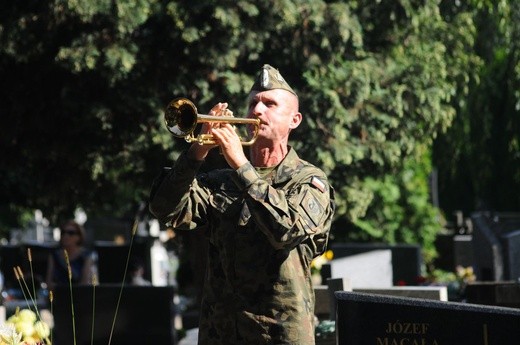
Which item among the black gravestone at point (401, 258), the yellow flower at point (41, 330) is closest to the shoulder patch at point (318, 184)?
the yellow flower at point (41, 330)

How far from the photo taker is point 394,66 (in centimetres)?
1409

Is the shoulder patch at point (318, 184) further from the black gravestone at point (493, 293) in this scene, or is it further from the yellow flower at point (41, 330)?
the black gravestone at point (493, 293)

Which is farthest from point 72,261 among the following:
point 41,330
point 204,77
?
point 41,330

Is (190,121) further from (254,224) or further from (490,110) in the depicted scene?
(490,110)

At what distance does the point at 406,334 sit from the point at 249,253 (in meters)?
0.82

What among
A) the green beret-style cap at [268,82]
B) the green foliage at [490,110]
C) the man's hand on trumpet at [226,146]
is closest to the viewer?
the man's hand on trumpet at [226,146]

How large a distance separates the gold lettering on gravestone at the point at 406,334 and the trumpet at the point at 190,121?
1.02 m

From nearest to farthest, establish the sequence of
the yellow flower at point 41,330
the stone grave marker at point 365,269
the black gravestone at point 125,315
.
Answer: the yellow flower at point 41,330, the stone grave marker at point 365,269, the black gravestone at point 125,315

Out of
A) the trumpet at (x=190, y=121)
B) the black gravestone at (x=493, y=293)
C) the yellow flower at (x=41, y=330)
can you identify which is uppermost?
the trumpet at (x=190, y=121)

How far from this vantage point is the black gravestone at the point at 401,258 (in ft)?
55.5

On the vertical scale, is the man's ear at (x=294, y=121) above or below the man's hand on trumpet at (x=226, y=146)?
above

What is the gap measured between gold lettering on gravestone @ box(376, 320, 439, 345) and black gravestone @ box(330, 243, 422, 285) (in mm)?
11168

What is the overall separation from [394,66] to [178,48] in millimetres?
2293

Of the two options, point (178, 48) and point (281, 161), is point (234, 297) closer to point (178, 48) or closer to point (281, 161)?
point (281, 161)
